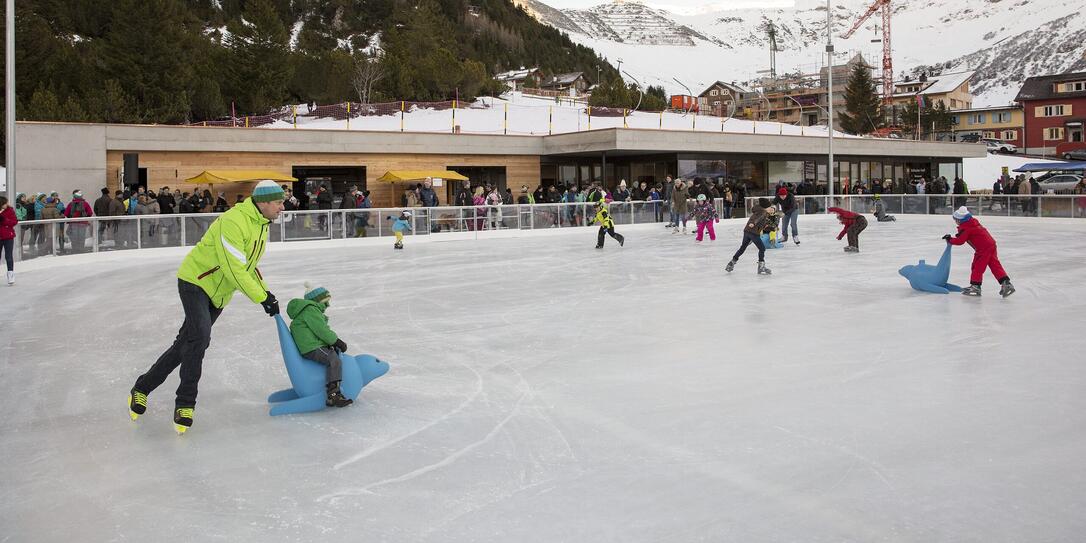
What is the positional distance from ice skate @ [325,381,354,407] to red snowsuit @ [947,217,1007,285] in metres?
7.53

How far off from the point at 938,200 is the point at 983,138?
3113 inches

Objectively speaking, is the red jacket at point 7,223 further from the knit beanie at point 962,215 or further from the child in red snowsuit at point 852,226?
the child in red snowsuit at point 852,226

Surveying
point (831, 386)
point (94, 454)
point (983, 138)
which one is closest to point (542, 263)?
point (831, 386)

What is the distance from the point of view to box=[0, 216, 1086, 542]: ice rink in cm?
380

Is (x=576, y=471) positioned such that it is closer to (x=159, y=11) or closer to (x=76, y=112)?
(x=76, y=112)

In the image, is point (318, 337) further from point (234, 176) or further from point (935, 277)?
point (234, 176)

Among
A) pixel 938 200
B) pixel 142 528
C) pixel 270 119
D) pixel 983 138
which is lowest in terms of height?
pixel 142 528

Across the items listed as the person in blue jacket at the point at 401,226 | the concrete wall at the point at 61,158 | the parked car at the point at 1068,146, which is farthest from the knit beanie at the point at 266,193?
the parked car at the point at 1068,146

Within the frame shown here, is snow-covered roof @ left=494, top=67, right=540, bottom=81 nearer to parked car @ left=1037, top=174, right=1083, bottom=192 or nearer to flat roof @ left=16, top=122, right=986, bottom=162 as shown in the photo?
parked car @ left=1037, top=174, right=1083, bottom=192

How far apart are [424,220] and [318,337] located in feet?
56.6

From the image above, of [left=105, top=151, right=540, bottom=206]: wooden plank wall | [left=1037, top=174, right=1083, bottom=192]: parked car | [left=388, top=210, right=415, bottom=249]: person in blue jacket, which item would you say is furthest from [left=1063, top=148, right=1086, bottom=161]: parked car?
[left=388, top=210, right=415, bottom=249]: person in blue jacket

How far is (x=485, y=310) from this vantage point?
33.8 feet

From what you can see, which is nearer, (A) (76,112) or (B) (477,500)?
(B) (477,500)

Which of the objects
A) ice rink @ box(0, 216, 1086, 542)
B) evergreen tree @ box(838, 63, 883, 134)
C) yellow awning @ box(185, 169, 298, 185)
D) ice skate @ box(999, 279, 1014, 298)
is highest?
evergreen tree @ box(838, 63, 883, 134)
